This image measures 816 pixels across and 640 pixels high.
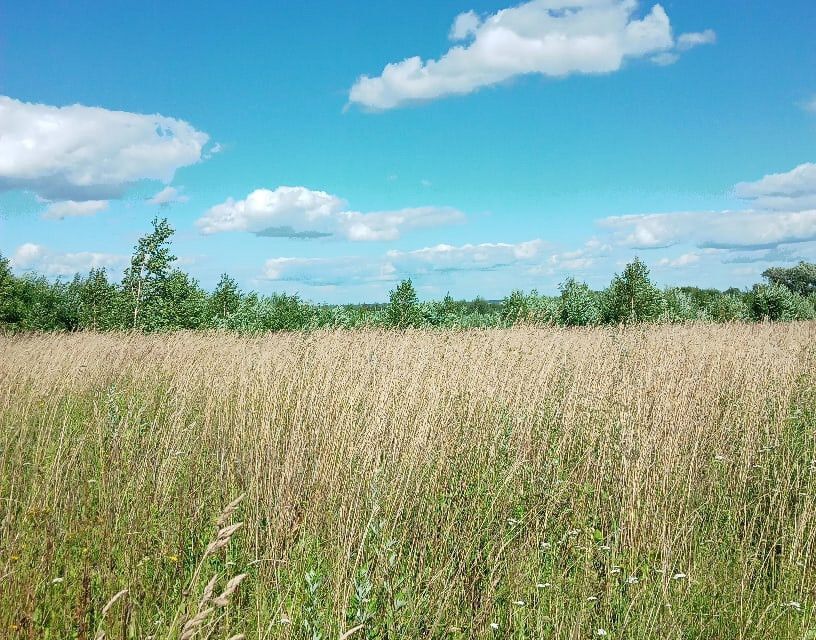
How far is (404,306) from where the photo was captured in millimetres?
20953

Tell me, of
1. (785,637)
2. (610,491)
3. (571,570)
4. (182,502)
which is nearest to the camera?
(785,637)

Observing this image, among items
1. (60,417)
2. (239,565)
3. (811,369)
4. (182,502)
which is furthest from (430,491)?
(811,369)

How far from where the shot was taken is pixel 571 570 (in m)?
3.53

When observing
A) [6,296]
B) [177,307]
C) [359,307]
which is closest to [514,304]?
[359,307]

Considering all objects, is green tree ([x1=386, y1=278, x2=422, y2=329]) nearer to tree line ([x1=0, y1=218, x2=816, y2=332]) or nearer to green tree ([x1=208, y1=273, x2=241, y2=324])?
tree line ([x1=0, y1=218, x2=816, y2=332])

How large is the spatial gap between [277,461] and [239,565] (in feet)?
2.80

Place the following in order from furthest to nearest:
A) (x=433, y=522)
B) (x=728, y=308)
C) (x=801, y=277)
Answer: (x=801, y=277) → (x=728, y=308) → (x=433, y=522)

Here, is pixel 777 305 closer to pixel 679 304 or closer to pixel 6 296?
pixel 679 304

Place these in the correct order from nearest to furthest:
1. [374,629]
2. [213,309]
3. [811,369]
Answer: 1. [374,629]
2. [811,369]
3. [213,309]

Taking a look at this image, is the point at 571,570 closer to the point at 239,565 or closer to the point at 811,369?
the point at 239,565

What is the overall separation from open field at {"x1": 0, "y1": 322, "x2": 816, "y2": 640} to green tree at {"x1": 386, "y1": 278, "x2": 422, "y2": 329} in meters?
14.8

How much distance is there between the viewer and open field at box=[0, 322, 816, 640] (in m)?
2.87

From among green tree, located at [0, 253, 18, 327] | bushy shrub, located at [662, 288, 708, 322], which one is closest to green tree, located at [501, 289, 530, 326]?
bushy shrub, located at [662, 288, 708, 322]

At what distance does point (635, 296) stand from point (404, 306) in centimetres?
892
